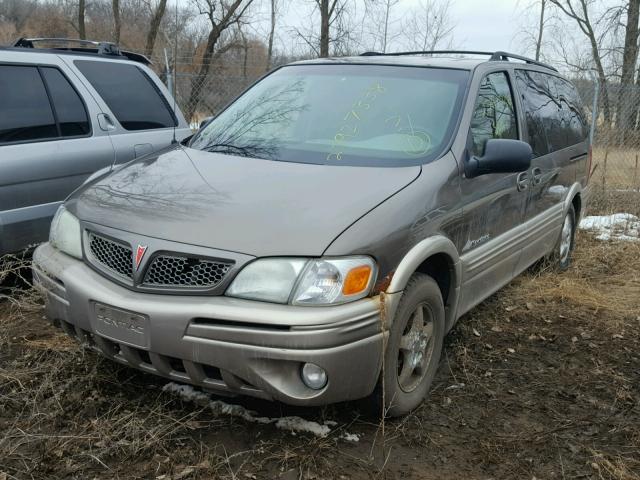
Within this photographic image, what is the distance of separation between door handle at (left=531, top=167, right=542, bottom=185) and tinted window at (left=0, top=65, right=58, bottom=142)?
3.39 metres

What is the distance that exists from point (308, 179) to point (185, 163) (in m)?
0.77

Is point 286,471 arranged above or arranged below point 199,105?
below

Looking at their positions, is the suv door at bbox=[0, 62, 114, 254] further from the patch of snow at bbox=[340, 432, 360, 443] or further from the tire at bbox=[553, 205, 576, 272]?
the tire at bbox=[553, 205, 576, 272]

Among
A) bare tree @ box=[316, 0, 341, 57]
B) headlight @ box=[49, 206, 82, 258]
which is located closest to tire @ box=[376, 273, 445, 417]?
headlight @ box=[49, 206, 82, 258]

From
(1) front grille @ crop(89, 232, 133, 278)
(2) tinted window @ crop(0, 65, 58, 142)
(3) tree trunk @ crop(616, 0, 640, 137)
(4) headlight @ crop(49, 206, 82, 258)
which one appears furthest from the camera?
(3) tree trunk @ crop(616, 0, 640, 137)

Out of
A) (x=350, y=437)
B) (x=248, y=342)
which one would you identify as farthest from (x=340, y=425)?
(x=248, y=342)

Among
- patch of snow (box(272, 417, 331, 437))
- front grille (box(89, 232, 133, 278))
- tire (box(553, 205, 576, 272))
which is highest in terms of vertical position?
front grille (box(89, 232, 133, 278))

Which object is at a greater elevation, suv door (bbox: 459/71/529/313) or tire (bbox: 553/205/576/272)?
suv door (bbox: 459/71/529/313)

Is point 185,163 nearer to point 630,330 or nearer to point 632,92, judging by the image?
point 630,330

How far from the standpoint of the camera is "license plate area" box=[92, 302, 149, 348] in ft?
7.96

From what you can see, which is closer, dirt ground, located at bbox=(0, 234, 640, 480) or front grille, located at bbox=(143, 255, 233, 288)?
front grille, located at bbox=(143, 255, 233, 288)

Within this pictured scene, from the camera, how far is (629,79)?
46.8 feet

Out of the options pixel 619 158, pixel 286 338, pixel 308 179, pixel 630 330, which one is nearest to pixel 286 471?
pixel 286 338

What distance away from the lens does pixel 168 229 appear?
2.51m
